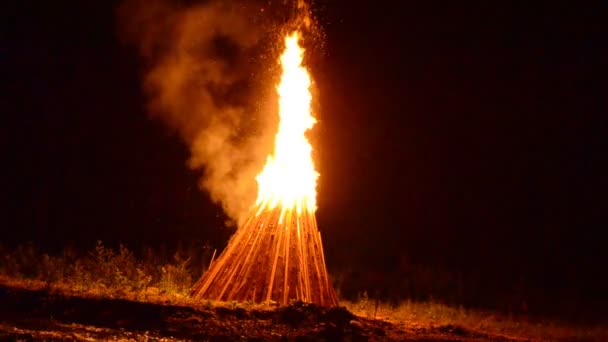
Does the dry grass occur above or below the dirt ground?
above

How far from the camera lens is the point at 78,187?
19922 mm

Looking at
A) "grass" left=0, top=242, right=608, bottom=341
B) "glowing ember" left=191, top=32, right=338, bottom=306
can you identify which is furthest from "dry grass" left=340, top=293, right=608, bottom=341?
"glowing ember" left=191, top=32, right=338, bottom=306

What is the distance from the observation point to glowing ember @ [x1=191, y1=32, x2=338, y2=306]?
31.3ft

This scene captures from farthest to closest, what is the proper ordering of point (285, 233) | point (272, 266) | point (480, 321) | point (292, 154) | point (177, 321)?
point (480, 321) → point (292, 154) → point (285, 233) → point (272, 266) → point (177, 321)

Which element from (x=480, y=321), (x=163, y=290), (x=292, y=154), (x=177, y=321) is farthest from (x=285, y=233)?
(x=480, y=321)

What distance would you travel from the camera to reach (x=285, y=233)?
984 centimetres

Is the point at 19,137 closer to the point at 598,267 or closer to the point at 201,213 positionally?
the point at 201,213

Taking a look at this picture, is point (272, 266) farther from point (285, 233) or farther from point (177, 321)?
point (177, 321)

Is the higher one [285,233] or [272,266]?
[285,233]

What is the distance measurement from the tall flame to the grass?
177 centimetres

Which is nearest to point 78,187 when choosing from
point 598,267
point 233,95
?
point 233,95

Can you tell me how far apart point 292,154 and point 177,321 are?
307 centimetres

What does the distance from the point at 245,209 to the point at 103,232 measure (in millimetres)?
6750

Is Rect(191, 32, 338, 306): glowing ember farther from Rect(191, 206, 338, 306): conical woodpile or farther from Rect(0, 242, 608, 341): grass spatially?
Rect(0, 242, 608, 341): grass
